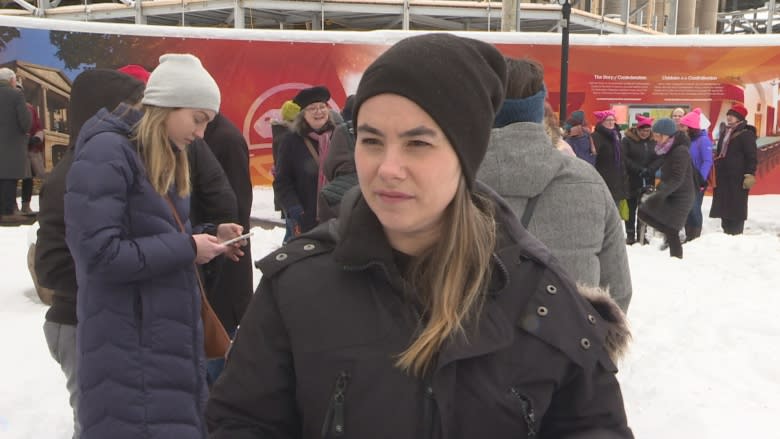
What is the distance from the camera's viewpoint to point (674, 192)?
8.30m

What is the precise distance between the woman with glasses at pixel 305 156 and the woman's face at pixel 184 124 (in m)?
2.82

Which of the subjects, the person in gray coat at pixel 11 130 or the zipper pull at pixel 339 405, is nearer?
the zipper pull at pixel 339 405

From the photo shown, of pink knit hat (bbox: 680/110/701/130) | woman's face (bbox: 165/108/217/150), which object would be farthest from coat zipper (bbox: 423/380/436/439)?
pink knit hat (bbox: 680/110/701/130)

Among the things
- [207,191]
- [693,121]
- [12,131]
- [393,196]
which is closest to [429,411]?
[393,196]

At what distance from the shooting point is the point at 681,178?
8156mm

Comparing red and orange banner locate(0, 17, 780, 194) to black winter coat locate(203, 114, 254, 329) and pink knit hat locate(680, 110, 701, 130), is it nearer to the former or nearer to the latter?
pink knit hat locate(680, 110, 701, 130)

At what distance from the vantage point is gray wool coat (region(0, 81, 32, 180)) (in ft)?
31.7

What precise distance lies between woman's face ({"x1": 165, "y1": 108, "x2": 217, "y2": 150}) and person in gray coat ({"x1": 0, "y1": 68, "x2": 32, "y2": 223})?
817 cm

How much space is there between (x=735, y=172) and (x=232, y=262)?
29.3 feet

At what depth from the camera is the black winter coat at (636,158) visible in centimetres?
1030

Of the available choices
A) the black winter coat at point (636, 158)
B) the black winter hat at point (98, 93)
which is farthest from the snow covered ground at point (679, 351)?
the black winter hat at point (98, 93)

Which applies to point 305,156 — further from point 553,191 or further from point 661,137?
point 661,137

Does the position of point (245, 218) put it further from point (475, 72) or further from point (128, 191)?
point (475, 72)

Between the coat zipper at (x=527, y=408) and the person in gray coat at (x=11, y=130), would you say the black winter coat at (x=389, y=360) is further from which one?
the person in gray coat at (x=11, y=130)
